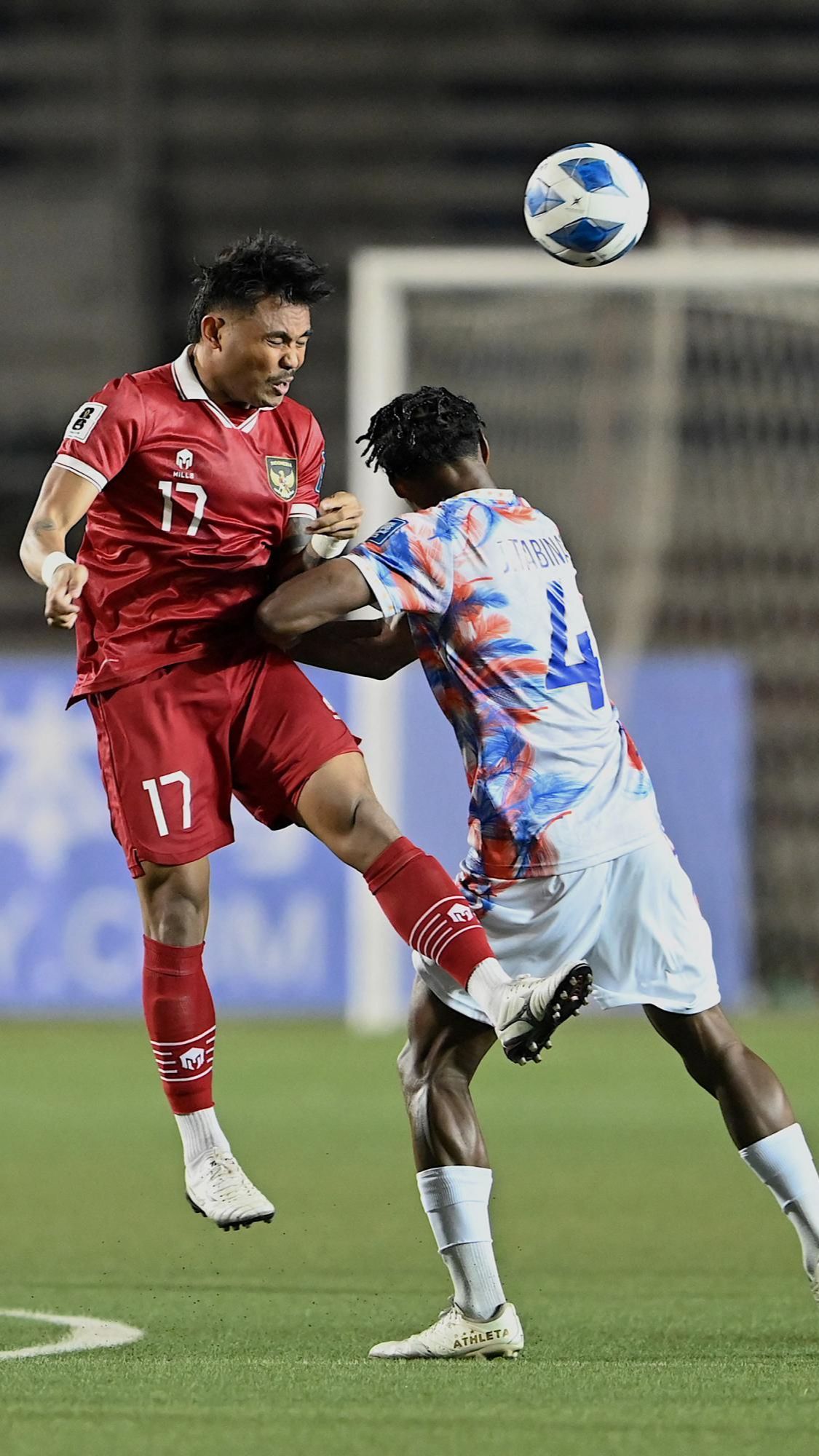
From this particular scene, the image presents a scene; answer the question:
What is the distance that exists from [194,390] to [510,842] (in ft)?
4.29

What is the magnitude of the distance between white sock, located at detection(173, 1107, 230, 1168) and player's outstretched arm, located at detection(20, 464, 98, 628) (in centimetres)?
121

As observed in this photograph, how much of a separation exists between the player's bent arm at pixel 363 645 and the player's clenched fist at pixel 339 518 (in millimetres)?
200

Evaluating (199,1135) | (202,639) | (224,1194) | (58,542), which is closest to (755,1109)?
(224,1194)

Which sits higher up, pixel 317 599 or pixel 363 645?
pixel 317 599

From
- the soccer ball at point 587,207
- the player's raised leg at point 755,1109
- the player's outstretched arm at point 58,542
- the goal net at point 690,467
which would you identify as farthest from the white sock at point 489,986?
the goal net at point 690,467

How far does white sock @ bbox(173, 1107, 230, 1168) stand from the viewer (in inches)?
197

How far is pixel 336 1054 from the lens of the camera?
10.4m

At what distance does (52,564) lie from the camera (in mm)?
4562

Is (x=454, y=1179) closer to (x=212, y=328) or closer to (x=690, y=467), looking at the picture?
(x=212, y=328)

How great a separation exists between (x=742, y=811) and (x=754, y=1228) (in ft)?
18.4

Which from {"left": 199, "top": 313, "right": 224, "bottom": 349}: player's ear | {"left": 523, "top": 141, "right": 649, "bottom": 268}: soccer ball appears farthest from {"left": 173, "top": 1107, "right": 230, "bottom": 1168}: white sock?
{"left": 523, "top": 141, "right": 649, "bottom": 268}: soccer ball

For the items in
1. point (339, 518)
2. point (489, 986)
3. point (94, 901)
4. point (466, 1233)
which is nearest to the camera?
point (489, 986)

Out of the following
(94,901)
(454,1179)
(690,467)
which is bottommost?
(94,901)

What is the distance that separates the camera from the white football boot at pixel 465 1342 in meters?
4.44
